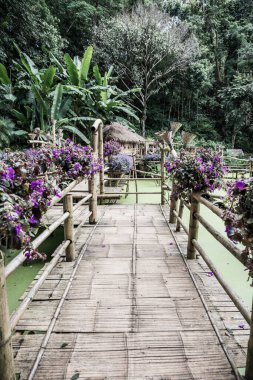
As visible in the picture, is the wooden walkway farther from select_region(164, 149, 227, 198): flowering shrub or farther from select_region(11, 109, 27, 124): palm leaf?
select_region(11, 109, 27, 124): palm leaf

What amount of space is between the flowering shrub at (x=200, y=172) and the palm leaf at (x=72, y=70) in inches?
233

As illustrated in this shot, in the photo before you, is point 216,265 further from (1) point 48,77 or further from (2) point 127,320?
(1) point 48,77

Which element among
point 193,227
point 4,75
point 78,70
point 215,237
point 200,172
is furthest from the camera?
point 78,70

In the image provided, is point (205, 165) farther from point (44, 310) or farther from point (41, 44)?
point (41, 44)

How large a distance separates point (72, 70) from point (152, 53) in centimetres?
709

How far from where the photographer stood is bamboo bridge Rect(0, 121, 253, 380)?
1377 mm

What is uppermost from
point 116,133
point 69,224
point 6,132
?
point 116,133

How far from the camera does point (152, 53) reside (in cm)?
1350

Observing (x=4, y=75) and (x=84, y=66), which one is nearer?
(x=4, y=75)

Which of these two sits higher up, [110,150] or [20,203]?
[110,150]

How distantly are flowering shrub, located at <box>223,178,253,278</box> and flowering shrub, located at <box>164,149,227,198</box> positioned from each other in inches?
49.6

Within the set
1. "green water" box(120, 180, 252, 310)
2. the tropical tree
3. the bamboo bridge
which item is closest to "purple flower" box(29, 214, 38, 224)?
the bamboo bridge

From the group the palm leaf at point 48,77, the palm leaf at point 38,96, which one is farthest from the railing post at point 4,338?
the palm leaf at point 48,77

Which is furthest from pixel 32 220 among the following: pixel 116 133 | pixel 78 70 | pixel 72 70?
pixel 116 133
